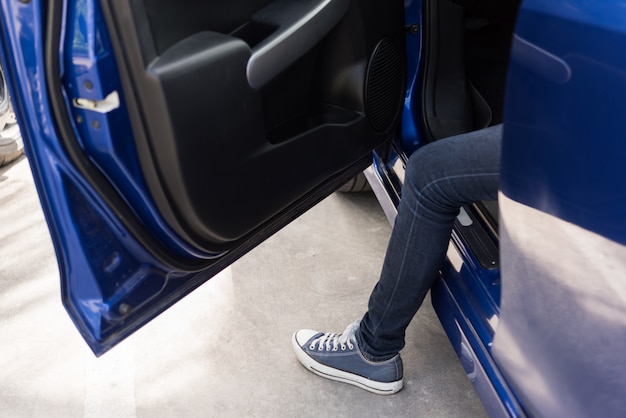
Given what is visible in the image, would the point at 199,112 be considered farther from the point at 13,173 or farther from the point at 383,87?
the point at 13,173

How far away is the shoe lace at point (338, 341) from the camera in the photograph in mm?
1403

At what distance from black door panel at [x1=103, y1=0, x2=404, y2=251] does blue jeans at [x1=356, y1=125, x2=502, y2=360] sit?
19cm

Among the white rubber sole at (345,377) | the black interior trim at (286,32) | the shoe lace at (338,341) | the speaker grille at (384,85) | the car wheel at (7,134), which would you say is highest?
the black interior trim at (286,32)

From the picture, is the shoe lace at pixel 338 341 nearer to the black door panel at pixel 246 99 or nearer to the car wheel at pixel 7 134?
the black door panel at pixel 246 99

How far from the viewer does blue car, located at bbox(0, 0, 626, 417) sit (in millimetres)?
678

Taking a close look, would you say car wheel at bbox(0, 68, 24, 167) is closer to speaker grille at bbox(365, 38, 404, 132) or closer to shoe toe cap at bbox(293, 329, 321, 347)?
shoe toe cap at bbox(293, 329, 321, 347)

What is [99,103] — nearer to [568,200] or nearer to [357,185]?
[568,200]

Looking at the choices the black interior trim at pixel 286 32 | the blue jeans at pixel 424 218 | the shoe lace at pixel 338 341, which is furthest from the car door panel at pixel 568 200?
the shoe lace at pixel 338 341

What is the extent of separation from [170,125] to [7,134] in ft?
5.72

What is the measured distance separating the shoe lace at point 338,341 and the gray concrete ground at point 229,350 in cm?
8

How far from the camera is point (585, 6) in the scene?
2.15 ft

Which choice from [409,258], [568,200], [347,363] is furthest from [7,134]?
[568,200]

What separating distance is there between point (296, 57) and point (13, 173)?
5.44 ft

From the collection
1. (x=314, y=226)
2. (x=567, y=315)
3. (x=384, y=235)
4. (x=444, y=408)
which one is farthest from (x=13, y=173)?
(x=567, y=315)
